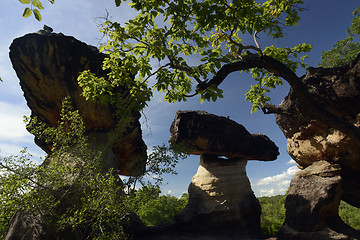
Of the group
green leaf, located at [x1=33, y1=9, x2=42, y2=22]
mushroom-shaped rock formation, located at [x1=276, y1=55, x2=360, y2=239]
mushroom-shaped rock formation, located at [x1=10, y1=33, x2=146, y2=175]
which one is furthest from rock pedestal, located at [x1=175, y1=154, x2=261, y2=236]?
green leaf, located at [x1=33, y1=9, x2=42, y2=22]

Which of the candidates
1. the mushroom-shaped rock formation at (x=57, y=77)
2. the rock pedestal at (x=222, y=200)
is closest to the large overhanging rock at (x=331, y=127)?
the rock pedestal at (x=222, y=200)

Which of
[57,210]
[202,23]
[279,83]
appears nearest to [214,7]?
[202,23]

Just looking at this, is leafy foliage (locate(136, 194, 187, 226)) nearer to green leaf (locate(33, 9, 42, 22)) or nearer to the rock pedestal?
the rock pedestal

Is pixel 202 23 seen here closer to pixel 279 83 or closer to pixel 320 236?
pixel 279 83

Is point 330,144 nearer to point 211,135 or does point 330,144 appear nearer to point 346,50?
point 211,135

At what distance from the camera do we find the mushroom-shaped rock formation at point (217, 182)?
1440 cm

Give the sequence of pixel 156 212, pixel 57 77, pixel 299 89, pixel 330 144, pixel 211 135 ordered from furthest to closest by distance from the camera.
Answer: pixel 156 212, pixel 211 135, pixel 57 77, pixel 330 144, pixel 299 89

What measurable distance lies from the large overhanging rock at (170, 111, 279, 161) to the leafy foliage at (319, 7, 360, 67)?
1140cm

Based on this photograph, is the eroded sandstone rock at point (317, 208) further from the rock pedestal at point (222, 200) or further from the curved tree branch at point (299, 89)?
the rock pedestal at point (222, 200)

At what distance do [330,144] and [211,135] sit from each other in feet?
25.9

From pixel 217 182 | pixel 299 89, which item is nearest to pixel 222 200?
pixel 217 182

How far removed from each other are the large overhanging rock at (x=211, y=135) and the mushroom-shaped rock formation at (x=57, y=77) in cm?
558

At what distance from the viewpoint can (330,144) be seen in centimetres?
973

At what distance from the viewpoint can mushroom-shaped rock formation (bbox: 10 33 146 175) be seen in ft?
32.0
